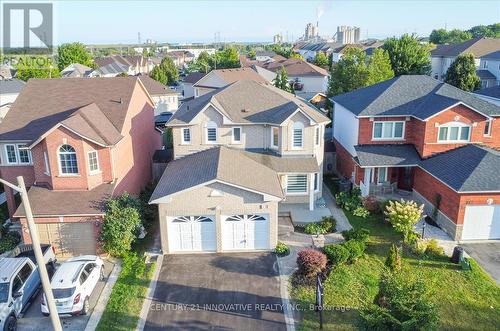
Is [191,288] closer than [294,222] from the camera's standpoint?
Yes

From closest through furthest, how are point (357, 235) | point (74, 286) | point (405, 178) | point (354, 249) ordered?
point (74, 286)
point (354, 249)
point (357, 235)
point (405, 178)

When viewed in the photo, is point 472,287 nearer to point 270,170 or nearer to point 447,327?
point 447,327

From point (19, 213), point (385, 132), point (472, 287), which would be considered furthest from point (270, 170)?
point (19, 213)

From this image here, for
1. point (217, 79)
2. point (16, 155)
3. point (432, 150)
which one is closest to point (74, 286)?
point (16, 155)

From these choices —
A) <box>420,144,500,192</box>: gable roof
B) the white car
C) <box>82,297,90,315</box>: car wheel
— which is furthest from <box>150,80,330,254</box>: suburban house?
<box>420,144,500,192</box>: gable roof

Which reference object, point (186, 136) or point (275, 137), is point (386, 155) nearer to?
point (275, 137)

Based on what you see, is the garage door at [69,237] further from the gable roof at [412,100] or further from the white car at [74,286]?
the gable roof at [412,100]

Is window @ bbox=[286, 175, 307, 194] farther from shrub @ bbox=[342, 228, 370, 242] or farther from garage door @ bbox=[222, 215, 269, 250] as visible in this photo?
garage door @ bbox=[222, 215, 269, 250]
